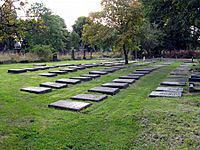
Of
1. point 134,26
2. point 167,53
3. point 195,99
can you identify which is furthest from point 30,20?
point 167,53

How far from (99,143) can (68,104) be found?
224cm

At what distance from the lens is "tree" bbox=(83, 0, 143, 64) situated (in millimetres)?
19047

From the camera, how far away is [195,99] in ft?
20.8

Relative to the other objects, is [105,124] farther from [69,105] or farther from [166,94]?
[166,94]

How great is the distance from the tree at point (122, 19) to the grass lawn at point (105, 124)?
43.9 ft

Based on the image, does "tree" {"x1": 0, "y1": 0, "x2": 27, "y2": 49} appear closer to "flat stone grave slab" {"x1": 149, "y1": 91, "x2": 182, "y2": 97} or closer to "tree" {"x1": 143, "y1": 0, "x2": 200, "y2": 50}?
"flat stone grave slab" {"x1": 149, "y1": 91, "x2": 182, "y2": 97}

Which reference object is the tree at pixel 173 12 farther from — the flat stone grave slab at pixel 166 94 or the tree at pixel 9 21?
the tree at pixel 9 21

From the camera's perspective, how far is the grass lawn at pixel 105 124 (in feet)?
11.5

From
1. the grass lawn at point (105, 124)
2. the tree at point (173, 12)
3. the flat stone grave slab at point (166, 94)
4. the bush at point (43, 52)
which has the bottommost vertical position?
the grass lawn at point (105, 124)

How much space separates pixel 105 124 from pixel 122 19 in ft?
52.5

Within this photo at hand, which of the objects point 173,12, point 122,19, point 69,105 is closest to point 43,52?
point 122,19

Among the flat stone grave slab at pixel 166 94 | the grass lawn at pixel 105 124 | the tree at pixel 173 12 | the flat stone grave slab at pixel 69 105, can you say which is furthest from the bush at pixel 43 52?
the flat stone grave slab at pixel 69 105

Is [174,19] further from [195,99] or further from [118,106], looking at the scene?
[118,106]

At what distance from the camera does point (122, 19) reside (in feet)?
63.8
